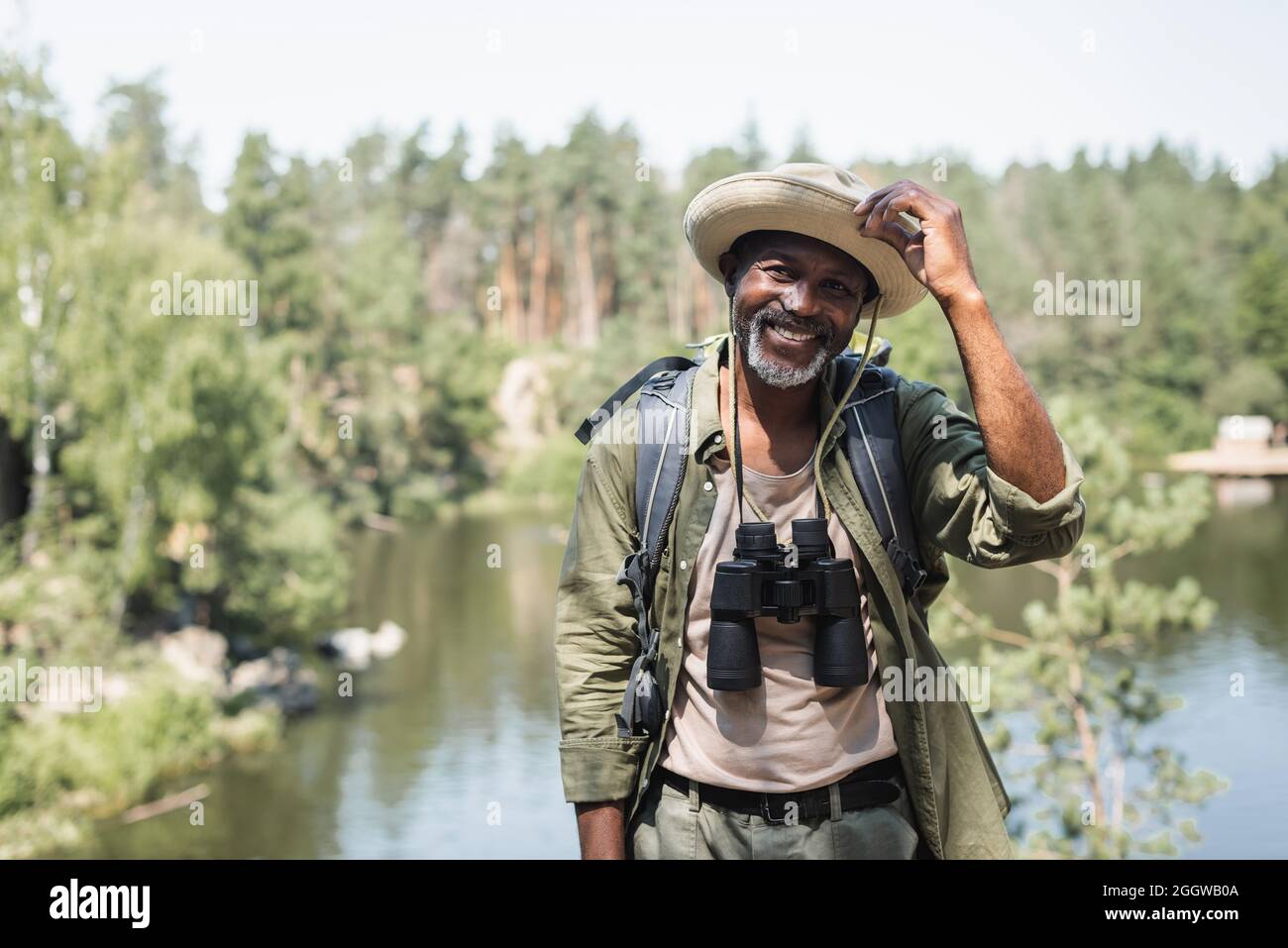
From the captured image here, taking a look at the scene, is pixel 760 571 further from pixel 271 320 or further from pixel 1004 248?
pixel 1004 248

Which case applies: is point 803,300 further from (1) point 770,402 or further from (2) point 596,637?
(2) point 596,637

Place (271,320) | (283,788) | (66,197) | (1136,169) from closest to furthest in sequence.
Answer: (283,788) → (66,197) → (271,320) → (1136,169)

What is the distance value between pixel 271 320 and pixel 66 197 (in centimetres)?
1143

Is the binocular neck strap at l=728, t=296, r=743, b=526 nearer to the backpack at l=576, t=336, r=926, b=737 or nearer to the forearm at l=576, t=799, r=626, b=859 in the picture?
the backpack at l=576, t=336, r=926, b=737

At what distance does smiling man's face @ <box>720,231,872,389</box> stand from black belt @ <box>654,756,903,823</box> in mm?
601

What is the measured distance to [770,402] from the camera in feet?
6.48

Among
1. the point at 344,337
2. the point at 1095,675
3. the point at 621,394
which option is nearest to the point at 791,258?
the point at 621,394

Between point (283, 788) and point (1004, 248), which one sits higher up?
point (1004, 248)

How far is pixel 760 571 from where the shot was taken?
179cm

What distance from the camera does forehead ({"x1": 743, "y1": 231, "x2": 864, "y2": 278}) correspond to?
6.30ft

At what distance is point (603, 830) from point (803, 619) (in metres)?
0.44

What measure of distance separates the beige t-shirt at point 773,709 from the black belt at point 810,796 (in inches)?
0.8

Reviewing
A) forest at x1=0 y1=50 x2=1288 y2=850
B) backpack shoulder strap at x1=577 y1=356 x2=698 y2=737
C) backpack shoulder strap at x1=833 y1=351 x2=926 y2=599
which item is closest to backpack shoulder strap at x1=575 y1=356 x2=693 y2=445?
backpack shoulder strap at x1=577 y1=356 x2=698 y2=737

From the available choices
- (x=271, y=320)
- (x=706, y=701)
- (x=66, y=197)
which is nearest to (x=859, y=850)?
(x=706, y=701)
